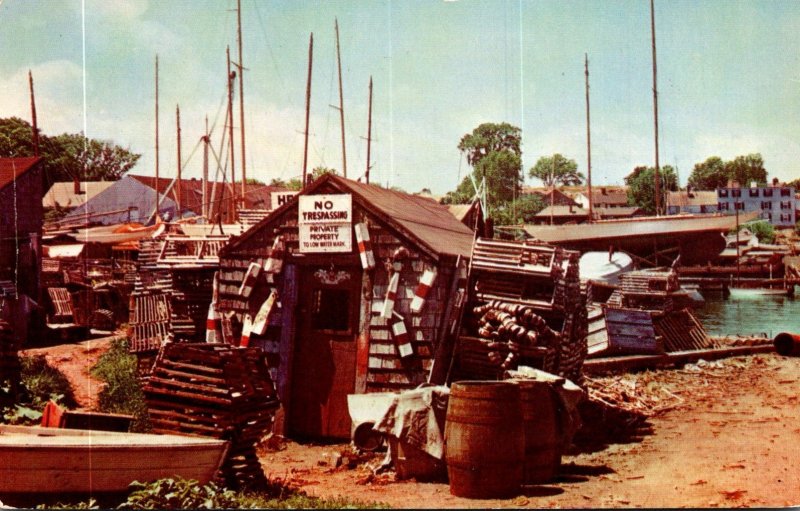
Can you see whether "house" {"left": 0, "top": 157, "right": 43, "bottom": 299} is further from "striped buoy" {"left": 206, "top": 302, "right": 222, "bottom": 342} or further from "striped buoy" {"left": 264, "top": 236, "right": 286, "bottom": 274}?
"striped buoy" {"left": 264, "top": 236, "right": 286, "bottom": 274}

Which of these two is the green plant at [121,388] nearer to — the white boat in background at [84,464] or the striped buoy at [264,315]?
the striped buoy at [264,315]

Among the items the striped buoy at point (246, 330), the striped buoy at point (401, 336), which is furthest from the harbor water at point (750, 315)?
the striped buoy at point (246, 330)

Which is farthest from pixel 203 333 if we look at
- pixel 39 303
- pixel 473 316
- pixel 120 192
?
pixel 120 192

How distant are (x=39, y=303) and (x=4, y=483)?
64.5 feet

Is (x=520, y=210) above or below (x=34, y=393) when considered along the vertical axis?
above

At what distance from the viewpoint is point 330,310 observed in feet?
42.4

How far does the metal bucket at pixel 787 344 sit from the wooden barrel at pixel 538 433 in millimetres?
12327

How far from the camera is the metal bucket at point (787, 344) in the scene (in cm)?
1867

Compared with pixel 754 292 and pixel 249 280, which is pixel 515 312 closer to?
pixel 249 280

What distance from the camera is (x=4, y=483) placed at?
7363 millimetres

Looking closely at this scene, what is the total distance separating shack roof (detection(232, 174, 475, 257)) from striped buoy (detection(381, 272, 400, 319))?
2.44 ft

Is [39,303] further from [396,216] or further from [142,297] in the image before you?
[396,216]

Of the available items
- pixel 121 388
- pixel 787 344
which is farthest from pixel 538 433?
pixel 787 344

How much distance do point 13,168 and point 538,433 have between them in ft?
69.0
